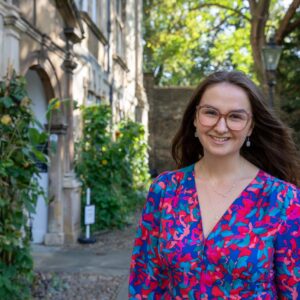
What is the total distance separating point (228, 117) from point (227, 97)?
0.08 meters

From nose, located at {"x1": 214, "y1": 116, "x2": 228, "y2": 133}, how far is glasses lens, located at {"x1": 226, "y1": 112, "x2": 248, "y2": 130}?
0.05 ft

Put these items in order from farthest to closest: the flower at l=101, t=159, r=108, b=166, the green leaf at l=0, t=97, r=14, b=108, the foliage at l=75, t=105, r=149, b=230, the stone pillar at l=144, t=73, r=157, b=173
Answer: the stone pillar at l=144, t=73, r=157, b=173, the flower at l=101, t=159, r=108, b=166, the foliage at l=75, t=105, r=149, b=230, the green leaf at l=0, t=97, r=14, b=108

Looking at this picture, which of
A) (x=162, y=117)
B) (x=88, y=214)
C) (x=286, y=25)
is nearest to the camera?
(x=88, y=214)

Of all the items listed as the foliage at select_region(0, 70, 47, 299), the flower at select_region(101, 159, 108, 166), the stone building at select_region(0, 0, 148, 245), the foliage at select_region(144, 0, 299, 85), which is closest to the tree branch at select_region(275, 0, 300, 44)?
the foliage at select_region(144, 0, 299, 85)

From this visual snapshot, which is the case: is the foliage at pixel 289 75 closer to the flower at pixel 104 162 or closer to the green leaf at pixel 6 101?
the flower at pixel 104 162

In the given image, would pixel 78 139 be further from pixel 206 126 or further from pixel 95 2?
pixel 206 126

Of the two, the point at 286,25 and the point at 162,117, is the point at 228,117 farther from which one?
the point at 162,117

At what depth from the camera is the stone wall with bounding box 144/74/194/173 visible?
72.4 ft

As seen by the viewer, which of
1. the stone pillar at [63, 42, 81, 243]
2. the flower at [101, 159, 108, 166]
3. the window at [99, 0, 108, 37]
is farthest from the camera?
the window at [99, 0, 108, 37]

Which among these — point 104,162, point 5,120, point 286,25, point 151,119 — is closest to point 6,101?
point 5,120

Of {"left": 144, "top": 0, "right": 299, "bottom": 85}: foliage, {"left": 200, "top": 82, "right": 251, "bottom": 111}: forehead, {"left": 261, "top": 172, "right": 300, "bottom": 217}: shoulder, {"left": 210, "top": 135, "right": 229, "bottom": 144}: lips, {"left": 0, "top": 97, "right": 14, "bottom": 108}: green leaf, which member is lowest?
{"left": 261, "top": 172, "right": 300, "bottom": 217}: shoulder

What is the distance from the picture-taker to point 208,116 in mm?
1913

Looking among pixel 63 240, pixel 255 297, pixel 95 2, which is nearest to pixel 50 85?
pixel 63 240

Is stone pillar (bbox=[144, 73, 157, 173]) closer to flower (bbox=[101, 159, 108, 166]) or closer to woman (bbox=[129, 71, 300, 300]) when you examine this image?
flower (bbox=[101, 159, 108, 166])
